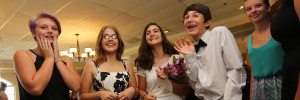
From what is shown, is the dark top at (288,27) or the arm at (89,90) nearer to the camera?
the dark top at (288,27)

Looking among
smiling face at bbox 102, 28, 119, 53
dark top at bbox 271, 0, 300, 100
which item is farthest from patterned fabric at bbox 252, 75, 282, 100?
smiling face at bbox 102, 28, 119, 53

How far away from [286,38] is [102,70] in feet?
5.55

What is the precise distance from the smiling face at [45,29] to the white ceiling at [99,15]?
3.12 meters

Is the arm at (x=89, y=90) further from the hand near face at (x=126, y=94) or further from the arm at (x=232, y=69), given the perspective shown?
the arm at (x=232, y=69)

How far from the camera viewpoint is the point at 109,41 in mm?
2598

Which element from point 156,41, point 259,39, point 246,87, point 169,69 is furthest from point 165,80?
point 259,39

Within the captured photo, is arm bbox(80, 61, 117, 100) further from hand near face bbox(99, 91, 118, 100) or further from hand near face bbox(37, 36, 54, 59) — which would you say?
hand near face bbox(37, 36, 54, 59)

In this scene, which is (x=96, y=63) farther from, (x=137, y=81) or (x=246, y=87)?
(x=246, y=87)

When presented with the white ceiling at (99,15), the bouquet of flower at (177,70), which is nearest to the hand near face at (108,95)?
the bouquet of flower at (177,70)

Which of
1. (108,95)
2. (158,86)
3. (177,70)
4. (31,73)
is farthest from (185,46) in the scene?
(31,73)

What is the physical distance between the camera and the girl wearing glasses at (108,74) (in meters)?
2.38

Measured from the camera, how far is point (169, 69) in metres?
2.03

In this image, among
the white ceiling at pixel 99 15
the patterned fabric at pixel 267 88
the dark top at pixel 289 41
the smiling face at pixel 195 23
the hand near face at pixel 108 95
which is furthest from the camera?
the white ceiling at pixel 99 15

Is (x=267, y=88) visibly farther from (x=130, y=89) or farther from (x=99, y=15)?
(x=99, y=15)
